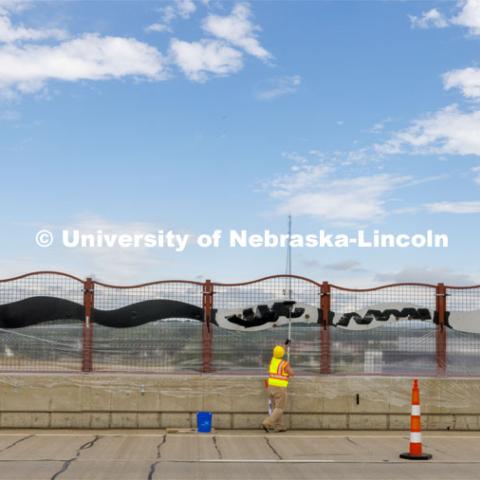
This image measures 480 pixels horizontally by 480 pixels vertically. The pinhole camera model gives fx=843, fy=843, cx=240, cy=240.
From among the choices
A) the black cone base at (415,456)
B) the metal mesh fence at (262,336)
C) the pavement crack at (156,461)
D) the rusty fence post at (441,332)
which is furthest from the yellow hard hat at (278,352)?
the black cone base at (415,456)

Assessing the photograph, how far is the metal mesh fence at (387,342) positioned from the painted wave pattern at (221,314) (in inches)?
4.5

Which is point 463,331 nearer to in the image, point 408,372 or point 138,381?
point 408,372

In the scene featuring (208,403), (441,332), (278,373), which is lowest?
(208,403)

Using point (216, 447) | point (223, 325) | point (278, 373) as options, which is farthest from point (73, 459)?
point (223, 325)

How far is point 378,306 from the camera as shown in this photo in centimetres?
1527

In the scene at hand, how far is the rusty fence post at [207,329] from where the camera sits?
15.1 meters

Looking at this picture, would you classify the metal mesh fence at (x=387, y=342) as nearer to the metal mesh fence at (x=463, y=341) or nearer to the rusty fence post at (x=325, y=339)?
the rusty fence post at (x=325, y=339)

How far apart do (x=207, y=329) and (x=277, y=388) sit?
5.51ft

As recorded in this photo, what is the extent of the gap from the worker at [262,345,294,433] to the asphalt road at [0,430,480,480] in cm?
31

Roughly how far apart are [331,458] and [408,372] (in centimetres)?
448

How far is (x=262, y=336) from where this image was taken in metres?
15.4

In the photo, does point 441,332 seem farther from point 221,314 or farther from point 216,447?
point 216,447

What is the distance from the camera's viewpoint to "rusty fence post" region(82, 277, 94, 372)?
15.1 metres

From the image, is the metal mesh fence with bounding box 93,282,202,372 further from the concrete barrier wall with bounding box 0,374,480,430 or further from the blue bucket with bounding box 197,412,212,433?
the blue bucket with bounding box 197,412,212,433
